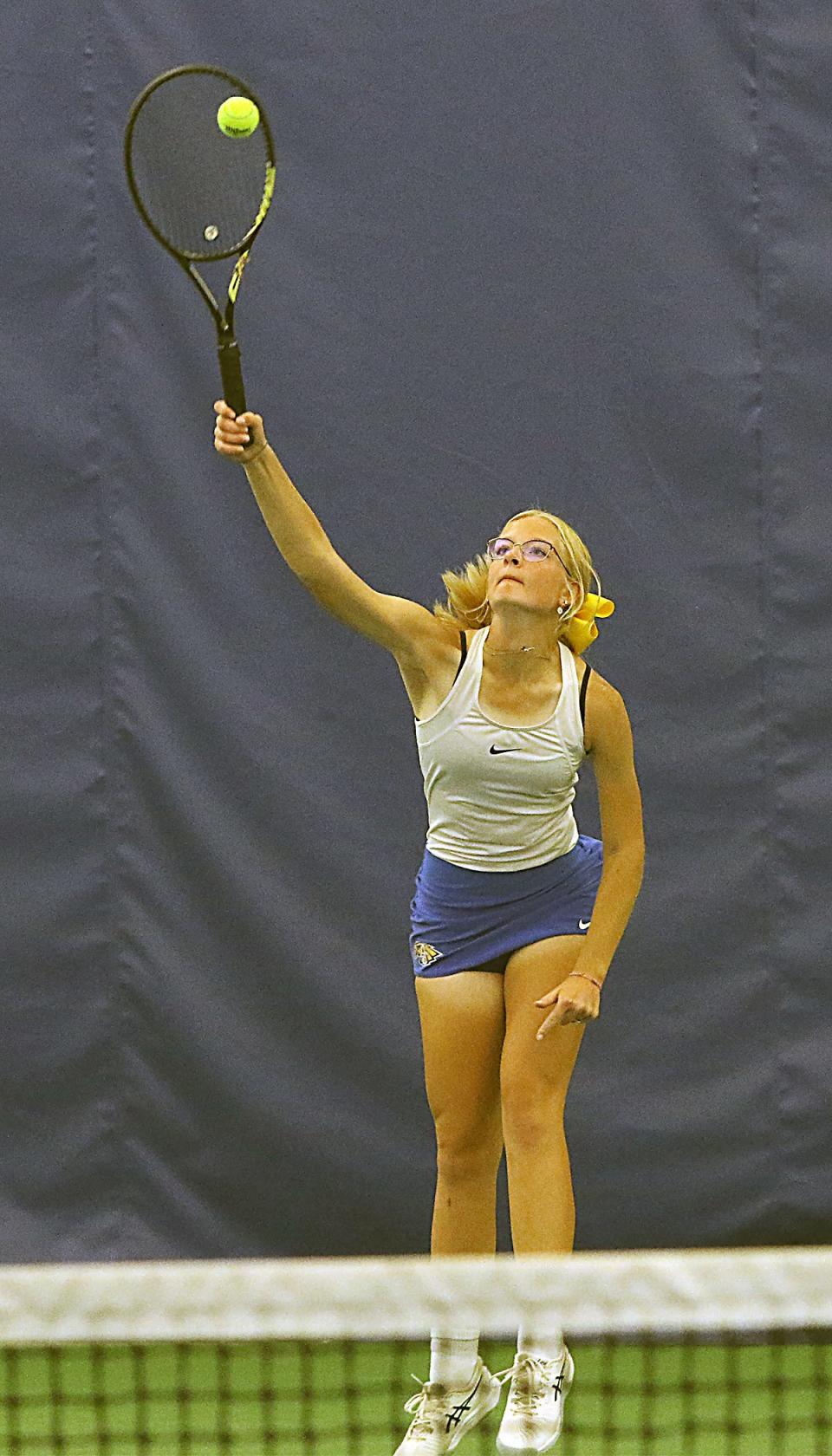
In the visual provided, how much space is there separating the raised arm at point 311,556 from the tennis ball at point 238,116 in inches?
17.5

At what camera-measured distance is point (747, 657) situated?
389 centimetres

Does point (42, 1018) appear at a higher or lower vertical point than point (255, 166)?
lower

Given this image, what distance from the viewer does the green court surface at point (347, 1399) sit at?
2.99 m

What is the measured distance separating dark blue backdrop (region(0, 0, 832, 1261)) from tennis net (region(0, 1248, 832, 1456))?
387 mm

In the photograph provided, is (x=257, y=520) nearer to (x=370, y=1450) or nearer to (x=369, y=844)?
(x=369, y=844)

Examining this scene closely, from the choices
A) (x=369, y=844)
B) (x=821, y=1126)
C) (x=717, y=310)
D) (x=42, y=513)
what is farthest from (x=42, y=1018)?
(x=717, y=310)

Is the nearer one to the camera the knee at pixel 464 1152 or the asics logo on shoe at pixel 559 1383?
the asics logo on shoe at pixel 559 1383

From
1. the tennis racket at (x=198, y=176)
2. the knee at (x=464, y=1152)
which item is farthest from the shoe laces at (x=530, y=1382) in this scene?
the tennis racket at (x=198, y=176)

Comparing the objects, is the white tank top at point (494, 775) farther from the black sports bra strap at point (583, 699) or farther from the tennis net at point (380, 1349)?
the tennis net at point (380, 1349)

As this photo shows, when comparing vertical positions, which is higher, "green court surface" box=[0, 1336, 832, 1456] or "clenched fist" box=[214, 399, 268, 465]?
"clenched fist" box=[214, 399, 268, 465]

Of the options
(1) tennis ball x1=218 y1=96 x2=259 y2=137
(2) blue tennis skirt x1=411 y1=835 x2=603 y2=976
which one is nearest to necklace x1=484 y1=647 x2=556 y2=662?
(2) blue tennis skirt x1=411 y1=835 x2=603 y2=976

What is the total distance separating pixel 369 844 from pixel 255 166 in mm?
1391

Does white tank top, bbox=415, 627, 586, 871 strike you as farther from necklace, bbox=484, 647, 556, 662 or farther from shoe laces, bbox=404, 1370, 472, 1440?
shoe laces, bbox=404, 1370, 472, 1440

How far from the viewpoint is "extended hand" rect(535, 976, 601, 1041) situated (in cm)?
280
